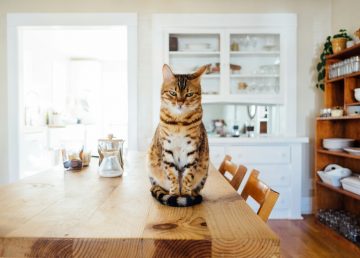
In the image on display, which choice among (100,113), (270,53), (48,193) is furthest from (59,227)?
(100,113)

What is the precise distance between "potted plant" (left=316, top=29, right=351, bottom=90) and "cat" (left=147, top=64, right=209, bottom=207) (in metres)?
2.51

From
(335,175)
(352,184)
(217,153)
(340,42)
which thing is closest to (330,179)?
(335,175)

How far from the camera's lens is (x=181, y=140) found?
32.3 inches

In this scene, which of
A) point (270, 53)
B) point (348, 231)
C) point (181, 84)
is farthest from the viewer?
point (270, 53)

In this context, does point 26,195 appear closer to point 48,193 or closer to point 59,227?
point 48,193

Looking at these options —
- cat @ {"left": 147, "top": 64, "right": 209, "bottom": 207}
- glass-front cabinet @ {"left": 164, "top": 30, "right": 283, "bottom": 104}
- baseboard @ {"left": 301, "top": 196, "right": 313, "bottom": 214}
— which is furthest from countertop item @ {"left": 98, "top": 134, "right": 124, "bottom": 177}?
baseboard @ {"left": 301, "top": 196, "right": 313, "bottom": 214}

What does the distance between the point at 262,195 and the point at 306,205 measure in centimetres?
257

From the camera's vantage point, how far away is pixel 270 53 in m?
3.30

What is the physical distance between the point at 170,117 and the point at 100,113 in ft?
20.9

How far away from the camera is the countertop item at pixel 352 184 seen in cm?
239

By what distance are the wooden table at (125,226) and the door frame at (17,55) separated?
7.66 ft

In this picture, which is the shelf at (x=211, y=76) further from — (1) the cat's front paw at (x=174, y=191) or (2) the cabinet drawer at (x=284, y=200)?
(1) the cat's front paw at (x=174, y=191)

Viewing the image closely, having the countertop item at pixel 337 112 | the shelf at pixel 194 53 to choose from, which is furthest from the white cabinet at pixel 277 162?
the shelf at pixel 194 53

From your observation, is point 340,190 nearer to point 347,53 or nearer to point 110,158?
point 347,53
